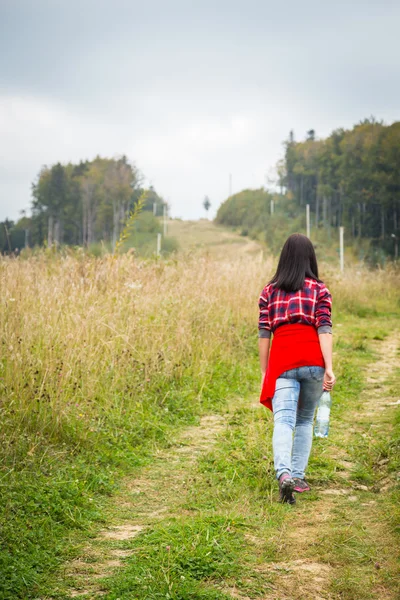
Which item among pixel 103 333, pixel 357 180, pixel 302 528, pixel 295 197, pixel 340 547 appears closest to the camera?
pixel 340 547

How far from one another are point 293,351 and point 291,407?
39 centimetres

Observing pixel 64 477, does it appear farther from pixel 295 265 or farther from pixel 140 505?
pixel 295 265

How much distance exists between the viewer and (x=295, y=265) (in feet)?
13.9

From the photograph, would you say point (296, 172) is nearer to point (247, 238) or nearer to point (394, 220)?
point (247, 238)

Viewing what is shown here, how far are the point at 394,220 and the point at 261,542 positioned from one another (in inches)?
1215

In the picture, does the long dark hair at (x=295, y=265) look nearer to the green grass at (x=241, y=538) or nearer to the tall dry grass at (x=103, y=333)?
the green grass at (x=241, y=538)

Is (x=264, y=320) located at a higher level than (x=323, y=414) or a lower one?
higher

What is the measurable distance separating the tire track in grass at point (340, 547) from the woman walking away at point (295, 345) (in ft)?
0.89

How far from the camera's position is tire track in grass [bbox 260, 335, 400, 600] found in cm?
292

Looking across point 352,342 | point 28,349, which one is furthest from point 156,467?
point 352,342

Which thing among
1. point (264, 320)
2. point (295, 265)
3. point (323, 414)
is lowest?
point (323, 414)

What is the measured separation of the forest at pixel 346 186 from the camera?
1262 inches

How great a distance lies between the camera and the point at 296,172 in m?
53.9

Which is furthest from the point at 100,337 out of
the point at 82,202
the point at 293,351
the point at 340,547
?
the point at 82,202
